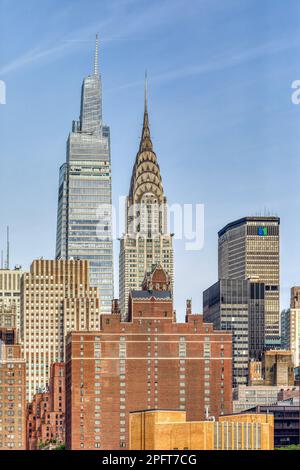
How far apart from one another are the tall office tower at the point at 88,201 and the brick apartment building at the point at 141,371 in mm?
32520

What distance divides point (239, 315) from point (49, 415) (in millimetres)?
25009

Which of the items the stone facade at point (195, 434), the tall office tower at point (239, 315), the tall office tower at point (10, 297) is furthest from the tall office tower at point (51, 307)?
the stone facade at point (195, 434)

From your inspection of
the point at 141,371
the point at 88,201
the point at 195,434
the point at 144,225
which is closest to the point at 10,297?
the point at 88,201

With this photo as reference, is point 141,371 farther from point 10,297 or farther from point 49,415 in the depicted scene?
point 10,297

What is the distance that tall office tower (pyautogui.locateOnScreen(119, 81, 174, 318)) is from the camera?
7012cm

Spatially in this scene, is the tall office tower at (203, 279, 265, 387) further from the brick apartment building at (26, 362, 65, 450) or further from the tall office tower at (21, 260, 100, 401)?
the brick apartment building at (26, 362, 65, 450)

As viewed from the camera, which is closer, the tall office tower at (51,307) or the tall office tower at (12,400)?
the tall office tower at (12,400)

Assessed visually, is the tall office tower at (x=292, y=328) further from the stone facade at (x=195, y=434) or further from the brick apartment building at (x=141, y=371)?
the stone facade at (x=195, y=434)

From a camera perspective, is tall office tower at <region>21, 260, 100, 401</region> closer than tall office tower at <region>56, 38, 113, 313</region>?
Yes

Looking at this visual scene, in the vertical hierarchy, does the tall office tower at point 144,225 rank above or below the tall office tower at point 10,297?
A: above

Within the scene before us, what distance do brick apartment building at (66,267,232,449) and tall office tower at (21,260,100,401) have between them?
1978cm

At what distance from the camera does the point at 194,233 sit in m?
40.3

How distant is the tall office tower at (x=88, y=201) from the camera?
95.4 metres

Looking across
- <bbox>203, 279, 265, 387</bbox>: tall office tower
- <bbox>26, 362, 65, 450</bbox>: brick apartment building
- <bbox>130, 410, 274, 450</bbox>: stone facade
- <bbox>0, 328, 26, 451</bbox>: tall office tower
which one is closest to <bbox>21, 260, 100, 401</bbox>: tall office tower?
<bbox>203, 279, 265, 387</bbox>: tall office tower
